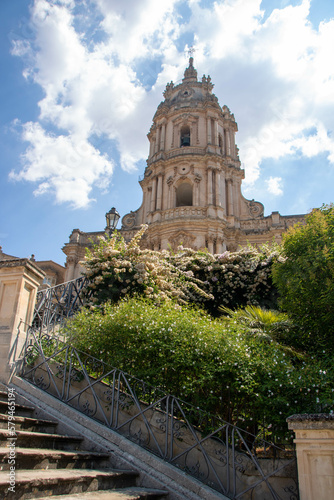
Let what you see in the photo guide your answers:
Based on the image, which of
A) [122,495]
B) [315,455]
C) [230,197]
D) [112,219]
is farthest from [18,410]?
[230,197]

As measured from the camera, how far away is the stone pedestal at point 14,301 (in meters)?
7.00

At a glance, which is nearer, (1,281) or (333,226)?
(1,281)

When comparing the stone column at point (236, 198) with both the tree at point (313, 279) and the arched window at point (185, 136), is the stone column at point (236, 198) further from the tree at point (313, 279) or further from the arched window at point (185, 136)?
the tree at point (313, 279)

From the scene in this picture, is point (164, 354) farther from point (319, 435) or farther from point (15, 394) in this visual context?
point (319, 435)

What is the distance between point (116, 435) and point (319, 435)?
298 cm

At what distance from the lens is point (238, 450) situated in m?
6.43

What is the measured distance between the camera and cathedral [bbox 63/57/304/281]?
1150 inches

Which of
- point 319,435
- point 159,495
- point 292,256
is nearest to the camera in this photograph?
point 319,435

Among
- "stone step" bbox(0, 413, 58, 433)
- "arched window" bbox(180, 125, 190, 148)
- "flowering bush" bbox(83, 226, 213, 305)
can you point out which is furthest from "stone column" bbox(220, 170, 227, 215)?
"stone step" bbox(0, 413, 58, 433)

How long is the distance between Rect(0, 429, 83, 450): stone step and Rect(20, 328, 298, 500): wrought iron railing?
0.74 metres

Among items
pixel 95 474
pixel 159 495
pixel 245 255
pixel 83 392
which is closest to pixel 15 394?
pixel 83 392

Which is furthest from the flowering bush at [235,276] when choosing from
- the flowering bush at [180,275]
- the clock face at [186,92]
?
the clock face at [186,92]

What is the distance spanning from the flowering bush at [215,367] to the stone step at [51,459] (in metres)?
1.79

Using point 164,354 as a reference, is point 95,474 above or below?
below
